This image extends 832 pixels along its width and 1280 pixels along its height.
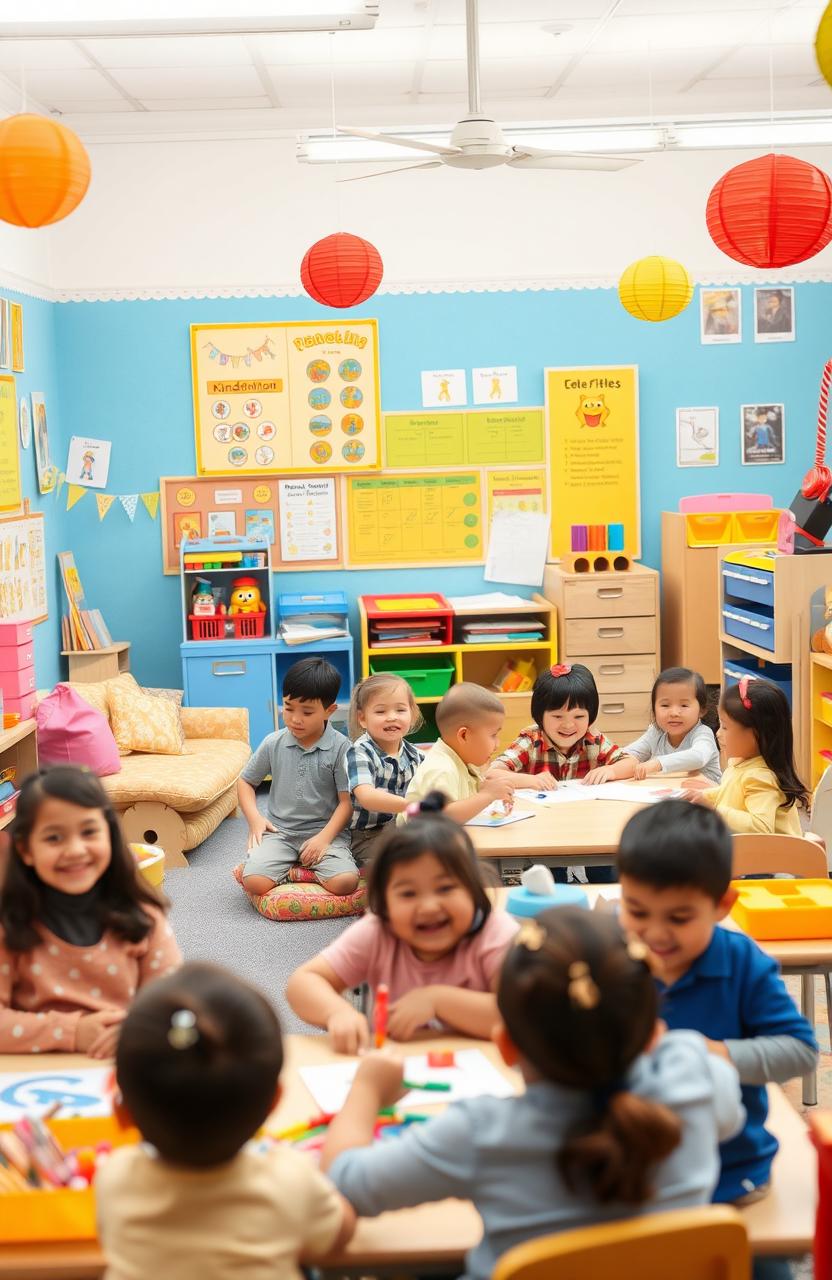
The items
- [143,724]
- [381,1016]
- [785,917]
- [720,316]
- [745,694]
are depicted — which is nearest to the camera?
[381,1016]

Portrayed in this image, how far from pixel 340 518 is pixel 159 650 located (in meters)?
1.13

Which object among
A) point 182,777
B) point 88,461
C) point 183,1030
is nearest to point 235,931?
point 182,777

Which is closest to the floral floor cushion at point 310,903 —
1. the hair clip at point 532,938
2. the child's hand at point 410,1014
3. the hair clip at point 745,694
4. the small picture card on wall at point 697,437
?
the hair clip at point 745,694

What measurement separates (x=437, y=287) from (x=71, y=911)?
16.5ft

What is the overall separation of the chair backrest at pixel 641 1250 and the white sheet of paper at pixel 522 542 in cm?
556

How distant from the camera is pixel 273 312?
6535 mm

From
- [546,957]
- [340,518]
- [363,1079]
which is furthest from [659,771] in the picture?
[340,518]

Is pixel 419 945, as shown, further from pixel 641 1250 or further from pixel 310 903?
pixel 310 903

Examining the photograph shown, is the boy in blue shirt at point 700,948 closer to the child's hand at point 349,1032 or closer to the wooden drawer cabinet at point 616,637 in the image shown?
the child's hand at point 349,1032

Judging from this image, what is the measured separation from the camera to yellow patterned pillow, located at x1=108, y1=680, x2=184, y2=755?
5.63 metres

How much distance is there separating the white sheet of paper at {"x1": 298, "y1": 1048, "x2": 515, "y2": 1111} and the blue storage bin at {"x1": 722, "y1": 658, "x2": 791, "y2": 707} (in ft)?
12.9

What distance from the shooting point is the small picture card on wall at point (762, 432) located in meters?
6.74

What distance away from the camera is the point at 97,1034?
1.94 metres

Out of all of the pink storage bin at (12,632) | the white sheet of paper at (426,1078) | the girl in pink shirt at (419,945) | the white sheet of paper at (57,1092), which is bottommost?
the white sheet of paper at (57,1092)
